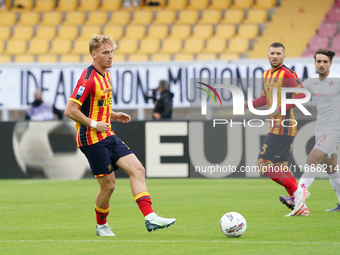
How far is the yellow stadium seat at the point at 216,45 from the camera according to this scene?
61.3 feet

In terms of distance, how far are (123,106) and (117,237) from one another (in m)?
9.65

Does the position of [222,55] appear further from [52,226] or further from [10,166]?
[52,226]

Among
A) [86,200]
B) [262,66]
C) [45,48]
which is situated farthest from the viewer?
[45,48]

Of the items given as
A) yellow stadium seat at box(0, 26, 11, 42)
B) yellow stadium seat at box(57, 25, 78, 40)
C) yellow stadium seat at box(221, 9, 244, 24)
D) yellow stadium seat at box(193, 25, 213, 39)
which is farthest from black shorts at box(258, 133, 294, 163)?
yellow stadium seat at box(0, 26, 11, 42)

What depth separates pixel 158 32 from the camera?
20.1 metres

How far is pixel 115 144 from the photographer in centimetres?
616

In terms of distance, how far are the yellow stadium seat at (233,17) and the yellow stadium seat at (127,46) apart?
3.05m

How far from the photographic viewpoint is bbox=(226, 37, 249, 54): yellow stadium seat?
1863 centimetres

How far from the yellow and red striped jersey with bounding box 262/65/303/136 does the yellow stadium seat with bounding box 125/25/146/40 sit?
12260mm

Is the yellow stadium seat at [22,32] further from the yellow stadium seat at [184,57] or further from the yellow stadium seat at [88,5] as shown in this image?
the yellow stadium seat at [184,57]

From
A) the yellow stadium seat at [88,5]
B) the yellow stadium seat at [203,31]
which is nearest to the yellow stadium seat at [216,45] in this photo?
the yellow stadium seat at [203,31]

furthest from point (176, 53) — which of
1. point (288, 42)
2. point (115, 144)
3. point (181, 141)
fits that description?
point (115, 144)

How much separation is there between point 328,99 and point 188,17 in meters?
13.0

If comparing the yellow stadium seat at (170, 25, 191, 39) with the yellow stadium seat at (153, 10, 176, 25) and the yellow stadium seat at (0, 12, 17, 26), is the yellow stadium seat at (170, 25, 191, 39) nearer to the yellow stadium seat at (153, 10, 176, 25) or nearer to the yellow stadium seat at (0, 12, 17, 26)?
the yellow stadium seat at (153, 10, 176, 25)
